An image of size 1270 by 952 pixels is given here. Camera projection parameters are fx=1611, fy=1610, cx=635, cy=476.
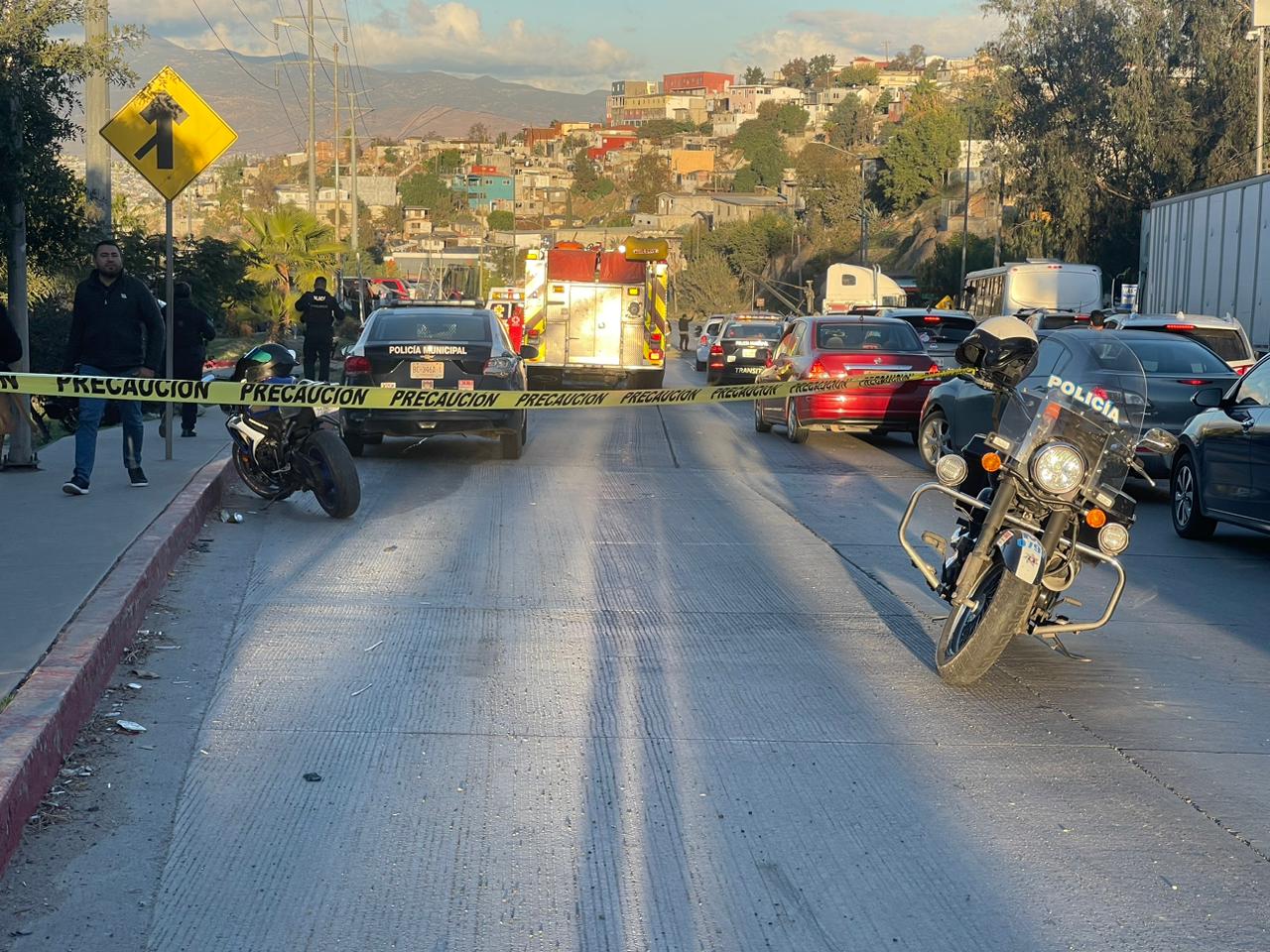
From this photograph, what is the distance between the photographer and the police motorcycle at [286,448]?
12102 millimetres

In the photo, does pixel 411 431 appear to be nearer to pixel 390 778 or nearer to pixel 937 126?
pixel 390 778

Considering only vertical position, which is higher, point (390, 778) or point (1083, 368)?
point (1083, 368)

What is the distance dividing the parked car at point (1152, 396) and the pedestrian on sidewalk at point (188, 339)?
7.57 metres

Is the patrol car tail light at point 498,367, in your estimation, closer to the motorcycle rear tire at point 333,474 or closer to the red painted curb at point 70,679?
the motorcycle rear tire at point 333,474

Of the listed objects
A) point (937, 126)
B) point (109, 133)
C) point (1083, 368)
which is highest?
point (937, 126)

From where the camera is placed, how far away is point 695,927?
464cm

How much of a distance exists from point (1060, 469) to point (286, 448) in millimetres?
7040

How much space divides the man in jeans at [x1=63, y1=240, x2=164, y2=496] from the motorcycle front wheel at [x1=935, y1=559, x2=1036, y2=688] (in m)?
6.87

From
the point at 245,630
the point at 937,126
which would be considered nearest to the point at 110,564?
the point at 245,630

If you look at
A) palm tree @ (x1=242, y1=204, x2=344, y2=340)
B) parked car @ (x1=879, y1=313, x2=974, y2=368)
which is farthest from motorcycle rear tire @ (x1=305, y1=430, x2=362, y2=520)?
palm tree @ (x1=242, y1=204, x2=344, y2=340)

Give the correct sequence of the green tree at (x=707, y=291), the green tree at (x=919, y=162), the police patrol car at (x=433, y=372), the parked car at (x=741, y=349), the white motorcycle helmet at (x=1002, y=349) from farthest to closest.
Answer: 1. the green tree at (x=919, y=162)
2. the green tree at (x=707, y=291)
3. the parked car at (x=741, y=349)
4. the police patrol car at (x=433, y=372)
5. the white motorcycle helmet at (x=1002, y=349)

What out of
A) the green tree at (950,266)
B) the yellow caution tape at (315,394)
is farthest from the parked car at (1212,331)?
the green tree at (950,266)

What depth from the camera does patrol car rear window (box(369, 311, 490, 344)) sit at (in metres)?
16.6

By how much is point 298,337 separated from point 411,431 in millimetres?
29447
